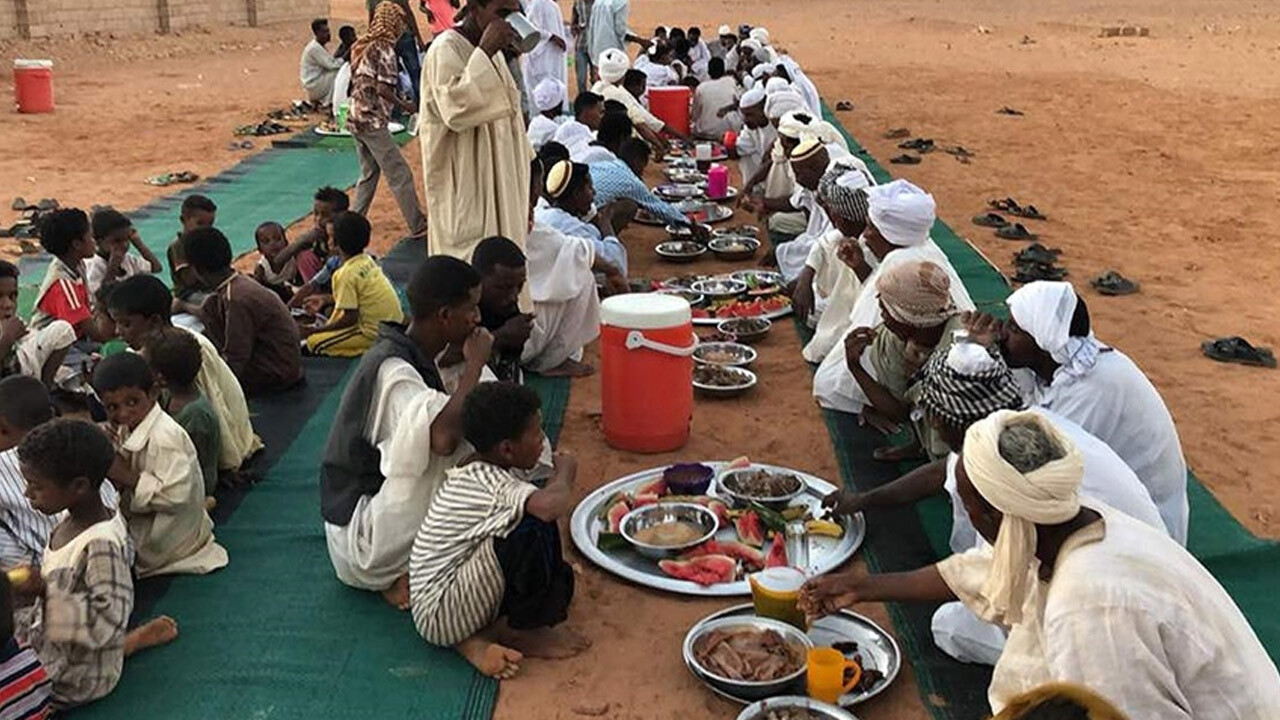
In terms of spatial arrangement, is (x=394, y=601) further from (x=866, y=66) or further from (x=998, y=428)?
(x=866, y=66)

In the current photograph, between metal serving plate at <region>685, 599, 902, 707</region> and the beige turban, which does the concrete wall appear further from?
metal serving plate at <region>685, 599, 902, 707</region>

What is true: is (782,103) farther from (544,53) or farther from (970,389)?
(970,389)

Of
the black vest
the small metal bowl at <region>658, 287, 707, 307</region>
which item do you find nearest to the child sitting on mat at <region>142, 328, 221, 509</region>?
the black vest

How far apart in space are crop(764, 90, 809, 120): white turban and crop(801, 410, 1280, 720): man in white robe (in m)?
6.42

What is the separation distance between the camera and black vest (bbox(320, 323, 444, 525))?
3.46 meters

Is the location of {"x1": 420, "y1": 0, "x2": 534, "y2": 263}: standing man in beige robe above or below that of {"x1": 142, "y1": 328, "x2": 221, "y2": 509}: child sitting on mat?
above

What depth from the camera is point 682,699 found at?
317 cm

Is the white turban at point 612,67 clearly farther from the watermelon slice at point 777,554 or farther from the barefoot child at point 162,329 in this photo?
the watermelon slice at point 777,554

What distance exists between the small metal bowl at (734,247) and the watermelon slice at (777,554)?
406 cm

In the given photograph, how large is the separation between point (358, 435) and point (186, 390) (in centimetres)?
97

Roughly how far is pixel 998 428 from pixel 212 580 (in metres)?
2.71

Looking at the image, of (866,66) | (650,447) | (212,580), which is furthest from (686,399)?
(866,66)

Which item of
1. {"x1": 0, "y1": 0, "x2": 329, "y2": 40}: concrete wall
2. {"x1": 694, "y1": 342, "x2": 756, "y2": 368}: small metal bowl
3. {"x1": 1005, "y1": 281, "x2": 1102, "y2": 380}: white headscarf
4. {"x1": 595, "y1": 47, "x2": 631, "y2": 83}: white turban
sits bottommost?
{"x1": 694, "y1": 342, "x2": 756, "y2": 368}: small metal bowl

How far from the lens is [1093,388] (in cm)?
326
